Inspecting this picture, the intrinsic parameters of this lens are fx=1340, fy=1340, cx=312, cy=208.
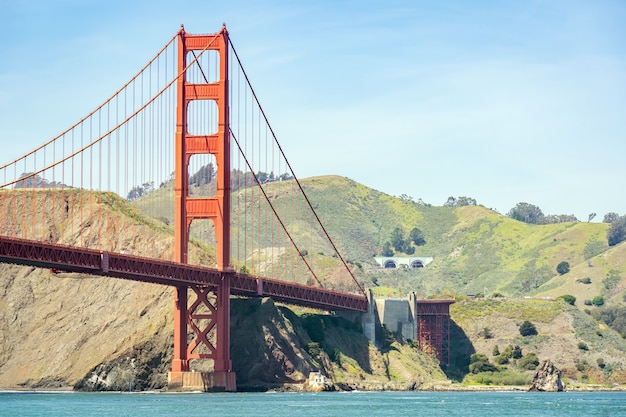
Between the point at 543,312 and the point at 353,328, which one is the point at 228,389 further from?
the point at 543,312

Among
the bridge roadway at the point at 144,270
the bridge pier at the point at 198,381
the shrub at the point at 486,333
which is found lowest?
the bridge pier at the point at 198,381

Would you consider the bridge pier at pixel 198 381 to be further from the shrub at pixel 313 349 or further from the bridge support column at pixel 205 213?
the shrub at pixel 313 349

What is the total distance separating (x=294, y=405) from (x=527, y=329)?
7191 centimetres

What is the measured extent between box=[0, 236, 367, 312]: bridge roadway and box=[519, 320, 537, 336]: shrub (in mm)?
37381

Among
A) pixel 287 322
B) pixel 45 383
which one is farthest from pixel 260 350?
pixel 45 383

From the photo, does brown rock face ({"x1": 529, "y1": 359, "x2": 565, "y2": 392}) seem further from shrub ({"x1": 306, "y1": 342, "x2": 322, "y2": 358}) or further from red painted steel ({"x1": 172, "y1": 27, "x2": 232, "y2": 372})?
red painted steel ({"x1": 172, "y1": 27, "x2": 232, "y2": 372})

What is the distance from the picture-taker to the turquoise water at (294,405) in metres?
86.1

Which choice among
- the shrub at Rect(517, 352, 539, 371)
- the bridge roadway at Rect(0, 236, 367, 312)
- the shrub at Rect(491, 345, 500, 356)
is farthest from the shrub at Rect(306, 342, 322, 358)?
the shrub at Rect(491, 345, 500, 356)

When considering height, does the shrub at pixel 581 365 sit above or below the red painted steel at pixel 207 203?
below

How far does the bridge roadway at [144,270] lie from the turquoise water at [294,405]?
30.3 feet

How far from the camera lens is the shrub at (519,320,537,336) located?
534 ft

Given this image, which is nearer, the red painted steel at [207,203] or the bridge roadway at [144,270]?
the bridge roadway at [144,270]

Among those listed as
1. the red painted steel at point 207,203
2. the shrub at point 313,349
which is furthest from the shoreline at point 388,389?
the shrub at point 313,349

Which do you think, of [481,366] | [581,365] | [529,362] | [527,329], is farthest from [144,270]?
[527,329]
